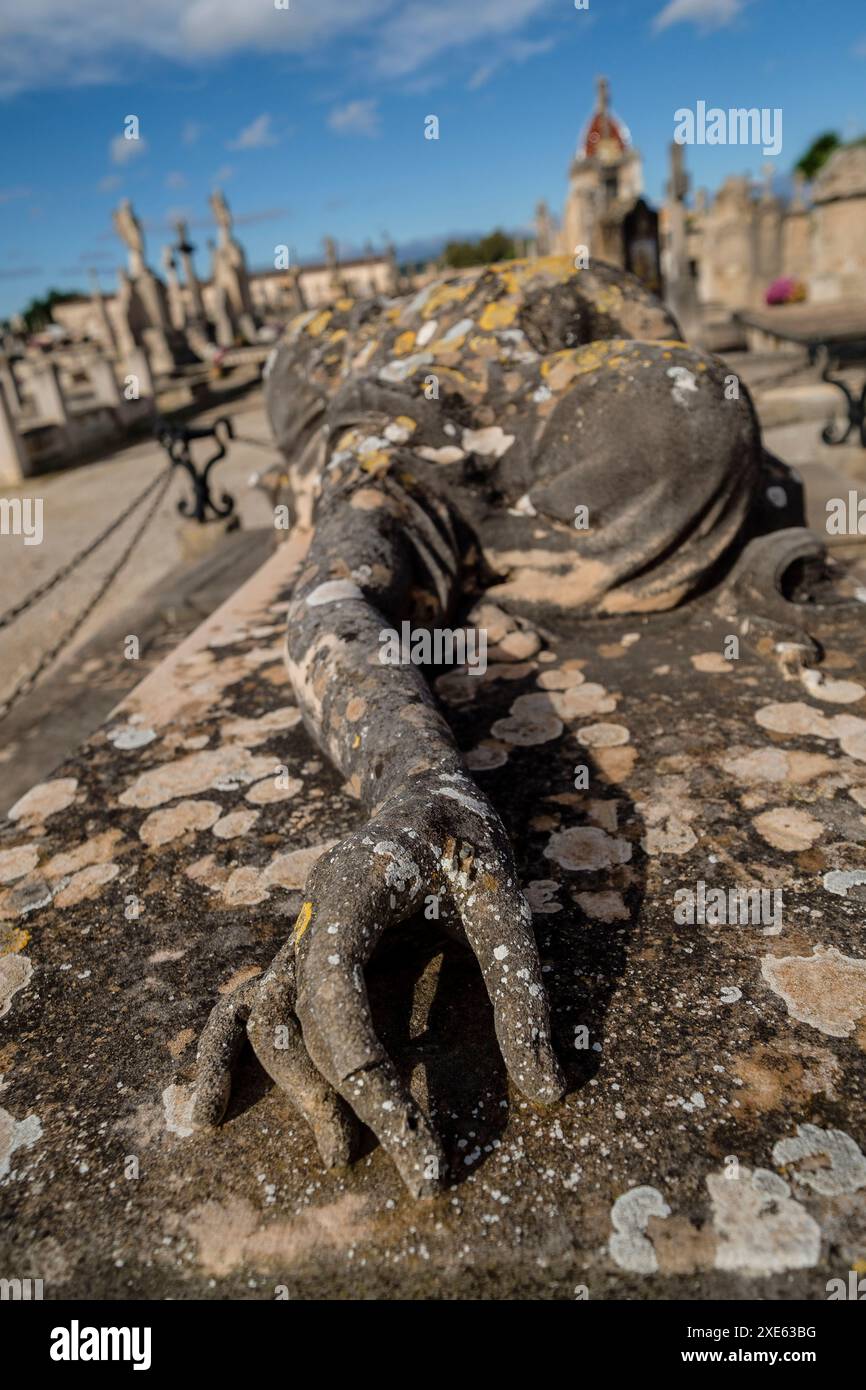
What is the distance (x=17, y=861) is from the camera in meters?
1.92

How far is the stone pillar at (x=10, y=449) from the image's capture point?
1382 centimetres

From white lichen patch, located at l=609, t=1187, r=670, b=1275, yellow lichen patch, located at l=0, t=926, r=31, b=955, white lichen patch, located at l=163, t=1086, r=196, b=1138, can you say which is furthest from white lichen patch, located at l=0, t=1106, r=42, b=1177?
white lichen patch, located at l=609, t=1187, r=670, b=1275

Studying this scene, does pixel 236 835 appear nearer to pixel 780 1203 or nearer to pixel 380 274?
pixel 780 1203

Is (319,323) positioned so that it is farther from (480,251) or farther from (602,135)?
(480,251)

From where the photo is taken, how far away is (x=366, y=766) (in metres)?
1.69

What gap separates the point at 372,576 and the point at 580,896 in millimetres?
1091

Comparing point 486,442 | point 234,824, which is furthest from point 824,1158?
point 486,442

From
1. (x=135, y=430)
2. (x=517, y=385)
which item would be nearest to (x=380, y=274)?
(x=135, y=430)

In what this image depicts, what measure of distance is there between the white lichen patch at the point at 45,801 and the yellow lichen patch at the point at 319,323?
2.28 m

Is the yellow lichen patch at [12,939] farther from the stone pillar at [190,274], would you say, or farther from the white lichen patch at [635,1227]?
the stone pillar at [190,274]

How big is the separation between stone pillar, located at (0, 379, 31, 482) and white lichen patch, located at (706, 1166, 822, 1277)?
51.5 ft

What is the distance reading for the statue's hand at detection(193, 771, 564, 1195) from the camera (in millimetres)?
1073

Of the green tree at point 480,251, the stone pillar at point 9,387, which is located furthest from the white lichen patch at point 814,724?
the green tree at point 480,251

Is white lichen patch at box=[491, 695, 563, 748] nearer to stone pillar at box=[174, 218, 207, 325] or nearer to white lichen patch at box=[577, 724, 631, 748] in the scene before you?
white lichen patch at box=[577, 724, 631, 748]
